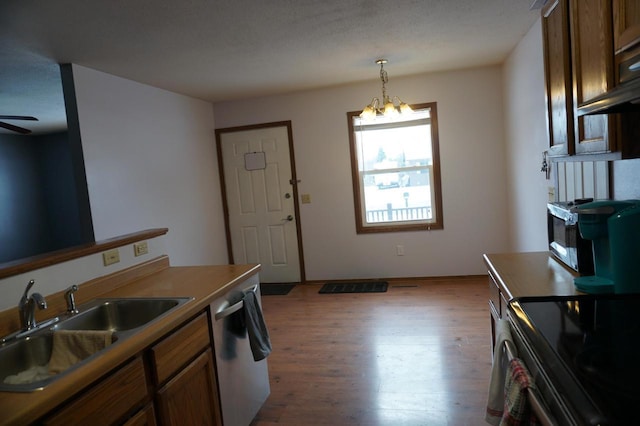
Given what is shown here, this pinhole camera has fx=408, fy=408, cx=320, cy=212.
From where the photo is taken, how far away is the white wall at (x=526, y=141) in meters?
3.20

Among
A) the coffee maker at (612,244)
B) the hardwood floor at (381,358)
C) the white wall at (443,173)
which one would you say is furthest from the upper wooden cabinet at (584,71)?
the white wall at (443,173)

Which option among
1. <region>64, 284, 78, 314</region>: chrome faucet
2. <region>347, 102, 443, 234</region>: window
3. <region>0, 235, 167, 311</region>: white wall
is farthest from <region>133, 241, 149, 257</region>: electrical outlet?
<region>347, 102, 443, 234</region>: window

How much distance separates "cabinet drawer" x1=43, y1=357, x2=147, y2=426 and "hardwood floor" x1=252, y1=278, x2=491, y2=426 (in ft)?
3.68

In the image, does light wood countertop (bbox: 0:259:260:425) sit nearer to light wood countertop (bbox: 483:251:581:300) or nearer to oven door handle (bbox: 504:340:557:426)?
Answer: oven door handle (bbox: 504:340:557:426)

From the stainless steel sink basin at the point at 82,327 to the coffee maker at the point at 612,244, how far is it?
1676 millimetres

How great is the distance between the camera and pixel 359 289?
4730 millimetres

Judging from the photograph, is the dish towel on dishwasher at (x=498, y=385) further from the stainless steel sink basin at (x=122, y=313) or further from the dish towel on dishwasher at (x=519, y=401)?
the stainless steel sink basin at (x=122, y=313)

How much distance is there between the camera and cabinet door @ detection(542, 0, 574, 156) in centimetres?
166

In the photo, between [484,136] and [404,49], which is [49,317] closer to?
[404,49]

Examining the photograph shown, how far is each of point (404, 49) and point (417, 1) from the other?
105cm

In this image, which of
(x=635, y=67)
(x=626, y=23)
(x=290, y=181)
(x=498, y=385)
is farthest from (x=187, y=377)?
(x=290, y=181)

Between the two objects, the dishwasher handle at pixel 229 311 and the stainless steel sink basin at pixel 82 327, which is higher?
the stainless steel sink basin at pixel 82 327

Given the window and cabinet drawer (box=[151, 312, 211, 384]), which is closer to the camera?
cabinet drawer (box=[151, 312, 211, 384])

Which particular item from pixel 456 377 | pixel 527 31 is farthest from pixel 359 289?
pixel 527 31
